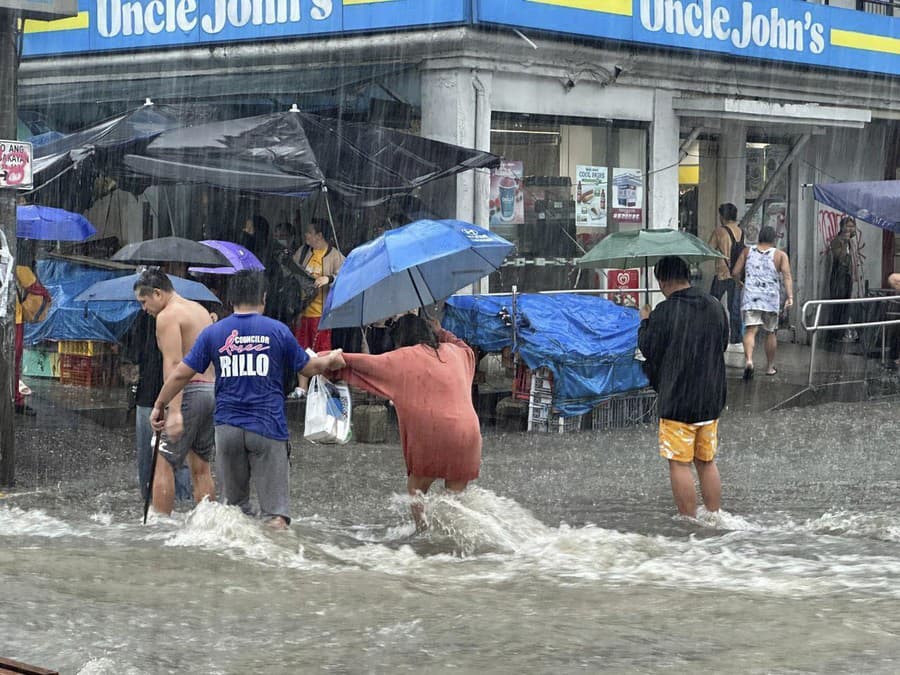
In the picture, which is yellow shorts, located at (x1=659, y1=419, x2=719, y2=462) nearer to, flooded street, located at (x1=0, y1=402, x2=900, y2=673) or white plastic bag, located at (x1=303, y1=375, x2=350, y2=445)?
flooded street, located at (x1=0, y1=402, x2=900, y2=673)

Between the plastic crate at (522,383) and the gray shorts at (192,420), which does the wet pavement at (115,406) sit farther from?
the gray shorts at (192,420)

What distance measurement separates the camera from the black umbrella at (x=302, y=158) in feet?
43.0

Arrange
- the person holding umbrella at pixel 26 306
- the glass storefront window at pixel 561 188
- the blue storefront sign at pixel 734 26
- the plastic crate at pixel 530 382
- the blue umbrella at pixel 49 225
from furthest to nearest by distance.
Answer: the glass storefront window at pixel 561 188
the blue storefront sign at pixel 734 26
the blue umbrella at pixel 49 225
the plastic crate at pixel 530 382
the person holding umbrella at pixel 26 306

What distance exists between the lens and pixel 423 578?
7719 mm

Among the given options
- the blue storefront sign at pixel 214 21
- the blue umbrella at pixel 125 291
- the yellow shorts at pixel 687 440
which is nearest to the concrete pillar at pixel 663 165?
the blue storefront sign at pixel 214 21

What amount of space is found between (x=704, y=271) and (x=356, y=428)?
8614 millimetres

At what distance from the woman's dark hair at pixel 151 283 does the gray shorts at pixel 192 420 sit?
2.16 ft

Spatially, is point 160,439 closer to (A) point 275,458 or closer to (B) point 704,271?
(A) point 275,458

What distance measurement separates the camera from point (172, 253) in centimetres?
1223

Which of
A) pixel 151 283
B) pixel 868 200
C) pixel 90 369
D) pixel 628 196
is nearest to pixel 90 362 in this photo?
pixel 90 369

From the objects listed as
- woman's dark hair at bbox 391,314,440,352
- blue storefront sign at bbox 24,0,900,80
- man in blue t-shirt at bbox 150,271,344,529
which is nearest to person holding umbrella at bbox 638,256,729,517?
woman's dark hair at bbox 391,314,440,352

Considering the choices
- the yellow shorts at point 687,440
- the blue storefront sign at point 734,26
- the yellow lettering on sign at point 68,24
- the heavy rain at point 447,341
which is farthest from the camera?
the yellow lettering on sign at point 68,24

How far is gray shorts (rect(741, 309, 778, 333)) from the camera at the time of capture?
15906 mm

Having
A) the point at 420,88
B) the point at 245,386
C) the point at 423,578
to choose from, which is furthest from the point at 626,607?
the point at 420,88
